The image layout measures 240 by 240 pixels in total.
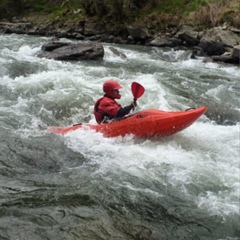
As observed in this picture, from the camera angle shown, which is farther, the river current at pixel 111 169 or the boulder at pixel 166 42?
the boulder at pixel 166 42

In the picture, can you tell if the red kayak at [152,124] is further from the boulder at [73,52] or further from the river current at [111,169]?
the boulder at [73,52]

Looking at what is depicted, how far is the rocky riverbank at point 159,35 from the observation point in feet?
49.9

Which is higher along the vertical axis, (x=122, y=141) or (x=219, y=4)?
(x=219, y=4)

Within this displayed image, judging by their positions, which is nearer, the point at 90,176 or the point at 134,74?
the point at 90,176

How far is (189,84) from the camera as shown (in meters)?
10.7

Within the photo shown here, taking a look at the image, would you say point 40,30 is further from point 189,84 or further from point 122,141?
point 122,141

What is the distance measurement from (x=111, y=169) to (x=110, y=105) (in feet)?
5.02

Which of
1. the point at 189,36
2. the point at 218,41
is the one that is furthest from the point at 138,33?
the point at 218,41

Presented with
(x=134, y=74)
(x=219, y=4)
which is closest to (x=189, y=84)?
(x=134, y=74)

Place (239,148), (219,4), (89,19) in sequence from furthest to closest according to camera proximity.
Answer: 1. (89,19)
2. (219,4)
3. (239,148)

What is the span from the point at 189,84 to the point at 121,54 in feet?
15.9

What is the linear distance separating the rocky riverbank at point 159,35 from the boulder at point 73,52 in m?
4.04

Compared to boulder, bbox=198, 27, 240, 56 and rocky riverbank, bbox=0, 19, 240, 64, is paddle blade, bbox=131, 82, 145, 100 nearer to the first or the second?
rocky riverbank, bbox=0, 19, 240, 64

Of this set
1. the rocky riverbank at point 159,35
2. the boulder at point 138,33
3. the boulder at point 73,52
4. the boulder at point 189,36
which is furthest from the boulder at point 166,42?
the boulder at point 73,52
